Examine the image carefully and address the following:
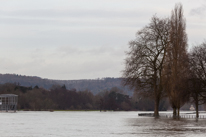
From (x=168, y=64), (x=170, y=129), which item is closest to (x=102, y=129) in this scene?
(x=170, y=129)

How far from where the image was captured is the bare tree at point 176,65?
2813 inches

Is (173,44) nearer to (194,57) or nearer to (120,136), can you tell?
(194,57)

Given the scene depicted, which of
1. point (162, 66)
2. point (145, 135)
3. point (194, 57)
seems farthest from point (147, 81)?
point (145, 135)

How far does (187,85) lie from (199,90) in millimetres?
3027

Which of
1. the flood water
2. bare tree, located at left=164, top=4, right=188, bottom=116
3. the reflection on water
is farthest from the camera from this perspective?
bare tree, located at left=164, top=4, right=188, bottom=116

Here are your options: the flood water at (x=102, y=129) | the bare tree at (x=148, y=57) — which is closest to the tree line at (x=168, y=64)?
the bare tree at (x=148, y=57)

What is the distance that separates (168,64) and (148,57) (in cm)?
445

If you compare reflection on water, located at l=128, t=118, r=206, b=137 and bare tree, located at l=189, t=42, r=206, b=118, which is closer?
reflection on water, located at l=128, t=118, r=206, b=137

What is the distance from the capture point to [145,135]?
3183 centimetres

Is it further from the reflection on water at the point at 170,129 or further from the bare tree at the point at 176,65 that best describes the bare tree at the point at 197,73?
the reflection on water at the point at 170,129

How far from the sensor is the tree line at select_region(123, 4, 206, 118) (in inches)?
2830

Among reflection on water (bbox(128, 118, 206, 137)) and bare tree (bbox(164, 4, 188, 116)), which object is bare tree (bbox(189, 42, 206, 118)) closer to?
bare tree (bbox(164, 4, 188, 116))

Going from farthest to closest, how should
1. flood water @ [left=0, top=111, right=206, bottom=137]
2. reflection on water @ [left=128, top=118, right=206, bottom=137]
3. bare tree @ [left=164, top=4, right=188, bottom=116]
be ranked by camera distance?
bare tree @ [left=164, top=4, right=188, bottom=116], reflection on water @ [left=128, top=118, right=206, bottom=137], flood water @ [left=0, top=111, right=206, bottom=137]

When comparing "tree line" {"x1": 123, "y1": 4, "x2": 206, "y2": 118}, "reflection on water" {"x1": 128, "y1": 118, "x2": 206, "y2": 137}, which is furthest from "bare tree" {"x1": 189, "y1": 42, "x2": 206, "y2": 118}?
"reflection on water" {"x1": 128, "y1": 118, "x2": 206, "y2": 137}
